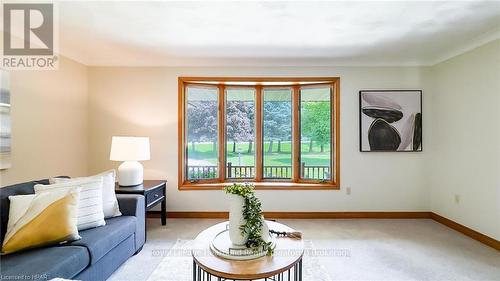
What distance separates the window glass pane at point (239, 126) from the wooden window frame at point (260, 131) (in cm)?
7

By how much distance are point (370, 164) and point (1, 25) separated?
467 centimetres

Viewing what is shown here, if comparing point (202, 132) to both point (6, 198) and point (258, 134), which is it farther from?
point (6, 198)

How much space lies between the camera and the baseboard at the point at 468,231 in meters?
2.76

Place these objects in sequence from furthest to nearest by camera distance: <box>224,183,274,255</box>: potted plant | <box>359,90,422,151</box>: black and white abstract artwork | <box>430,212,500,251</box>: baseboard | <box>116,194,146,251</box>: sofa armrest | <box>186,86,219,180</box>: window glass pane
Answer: <box>186,86,219,180</box>: window glass pane, <box>359,90,422,151</box>: black and white abstract artwork, <box>430,212,500,251</box>: baseboard, <box>116,194,146,251</box>: sofa armrest, <box>224,183,274,255</box>: potted plant

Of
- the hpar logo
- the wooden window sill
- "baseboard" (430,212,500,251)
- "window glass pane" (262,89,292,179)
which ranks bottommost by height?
"baseboard" (430,212,500,251)

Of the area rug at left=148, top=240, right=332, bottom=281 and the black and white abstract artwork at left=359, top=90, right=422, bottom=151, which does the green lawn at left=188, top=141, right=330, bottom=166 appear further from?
the area rug at left=148, top=240, right=332, bottom=281

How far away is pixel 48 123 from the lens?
295 cm

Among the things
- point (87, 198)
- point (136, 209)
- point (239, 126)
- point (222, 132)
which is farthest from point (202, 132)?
point (87, 198)

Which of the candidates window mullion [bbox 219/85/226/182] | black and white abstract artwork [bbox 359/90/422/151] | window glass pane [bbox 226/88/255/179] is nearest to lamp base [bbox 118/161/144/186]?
window mullion [bbox 219/85/226/182]

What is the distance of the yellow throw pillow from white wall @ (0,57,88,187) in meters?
0.90

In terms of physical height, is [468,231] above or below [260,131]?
below

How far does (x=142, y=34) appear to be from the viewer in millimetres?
2760

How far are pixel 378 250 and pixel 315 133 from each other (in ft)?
6.08

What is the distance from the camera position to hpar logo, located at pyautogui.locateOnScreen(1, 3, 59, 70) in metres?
2.21
